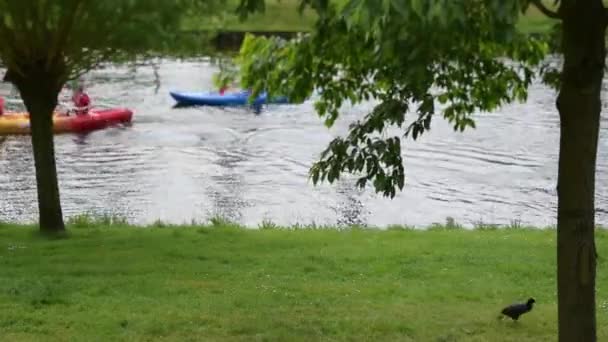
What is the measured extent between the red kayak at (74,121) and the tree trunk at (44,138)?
17.1 m

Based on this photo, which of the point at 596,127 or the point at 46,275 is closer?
the point at 596,127

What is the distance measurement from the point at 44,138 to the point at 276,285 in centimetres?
486

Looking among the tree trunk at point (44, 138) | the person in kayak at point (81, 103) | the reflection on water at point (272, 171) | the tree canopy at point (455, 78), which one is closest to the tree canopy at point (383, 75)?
the tree canopy at point (455, 78)

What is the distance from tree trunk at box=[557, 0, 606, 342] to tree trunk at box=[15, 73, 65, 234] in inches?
339

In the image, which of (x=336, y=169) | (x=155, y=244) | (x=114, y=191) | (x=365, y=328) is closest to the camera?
(x=336, y=169)

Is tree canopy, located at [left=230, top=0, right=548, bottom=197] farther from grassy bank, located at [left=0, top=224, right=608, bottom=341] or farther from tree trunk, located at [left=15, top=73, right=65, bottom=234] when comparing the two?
tree trunk, located at [left=15, top=73, right=65, bottom=234]

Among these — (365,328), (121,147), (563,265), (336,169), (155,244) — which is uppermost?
(336,169)

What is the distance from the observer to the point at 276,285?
28.8 feet

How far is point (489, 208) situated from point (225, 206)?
5358 mm

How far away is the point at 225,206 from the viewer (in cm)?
1934

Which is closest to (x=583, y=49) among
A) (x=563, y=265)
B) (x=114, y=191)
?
(x=563, y=265)

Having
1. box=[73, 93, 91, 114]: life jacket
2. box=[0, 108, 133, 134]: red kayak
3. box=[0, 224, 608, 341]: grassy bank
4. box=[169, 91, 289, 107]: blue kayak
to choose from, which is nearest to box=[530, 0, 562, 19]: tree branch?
box=[0, 224, 608, 341]: grassy bank

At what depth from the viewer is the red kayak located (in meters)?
28.8

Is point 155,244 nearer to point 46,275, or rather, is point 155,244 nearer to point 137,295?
point 46,275
